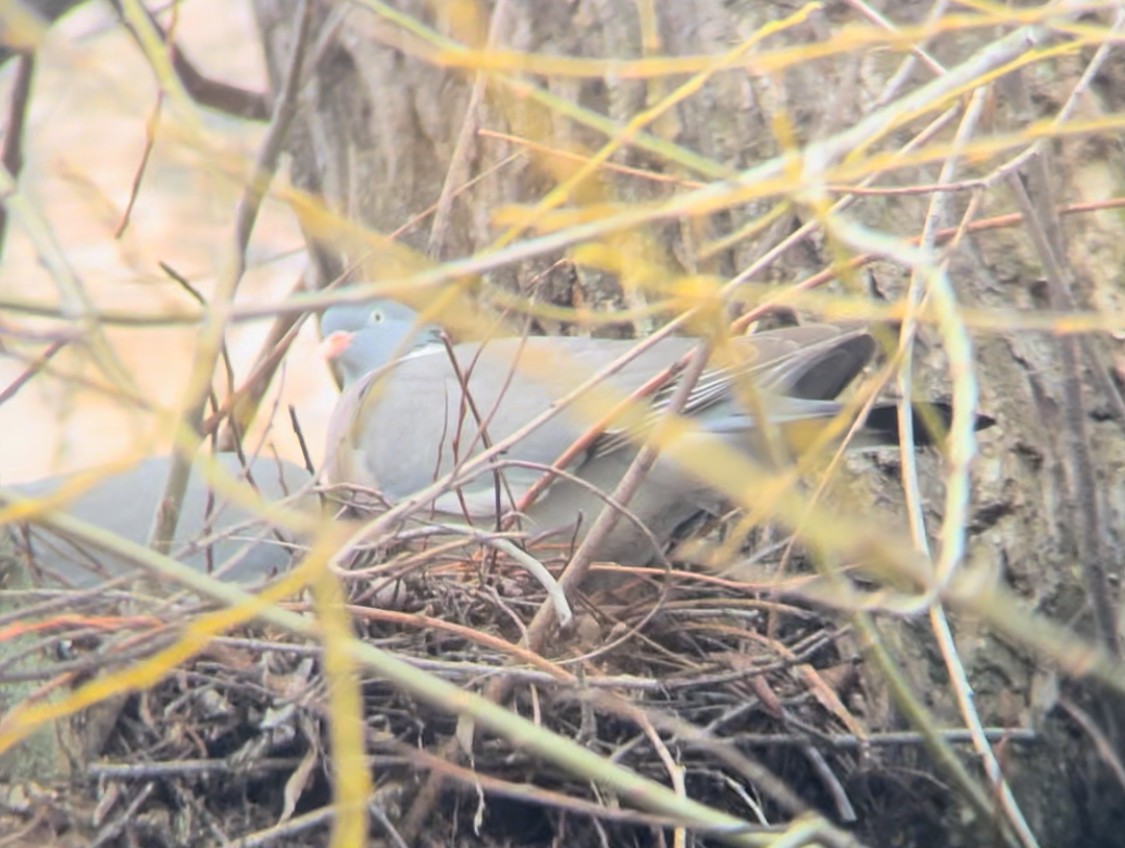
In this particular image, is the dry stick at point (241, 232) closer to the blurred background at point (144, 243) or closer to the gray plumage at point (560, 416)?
the gray plumage at point (560, 416)

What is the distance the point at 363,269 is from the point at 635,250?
540 millimetres

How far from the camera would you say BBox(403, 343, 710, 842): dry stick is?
6.85 ft

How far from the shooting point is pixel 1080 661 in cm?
167

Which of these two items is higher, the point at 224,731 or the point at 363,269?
the point at 363,269

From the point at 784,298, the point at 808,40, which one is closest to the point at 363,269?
the point at 808,40

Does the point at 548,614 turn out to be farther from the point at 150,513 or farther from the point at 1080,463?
the point at 150,513

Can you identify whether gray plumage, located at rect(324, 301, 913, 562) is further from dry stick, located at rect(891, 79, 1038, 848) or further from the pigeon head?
dry stick, located at rect(891, 79, 1038, 848)

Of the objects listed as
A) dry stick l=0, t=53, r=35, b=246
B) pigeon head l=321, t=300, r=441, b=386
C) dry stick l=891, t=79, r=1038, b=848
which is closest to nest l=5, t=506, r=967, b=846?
dry stick l=891, t=79, r=1038, b=848

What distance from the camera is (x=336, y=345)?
11.9 feet

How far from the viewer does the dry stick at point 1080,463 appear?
2.17 meters

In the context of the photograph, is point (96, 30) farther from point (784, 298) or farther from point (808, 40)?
point (784, 298)

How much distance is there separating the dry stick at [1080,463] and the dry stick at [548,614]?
0.46 metres

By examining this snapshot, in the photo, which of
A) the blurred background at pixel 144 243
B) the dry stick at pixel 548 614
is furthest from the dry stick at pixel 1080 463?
the blurred background at pixel 144 243

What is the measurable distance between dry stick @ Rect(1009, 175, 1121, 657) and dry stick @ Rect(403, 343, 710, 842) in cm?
46
